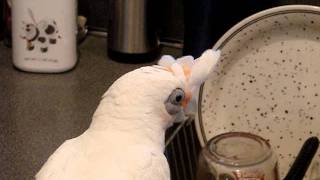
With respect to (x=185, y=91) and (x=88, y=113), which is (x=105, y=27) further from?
(x=185, y=91)

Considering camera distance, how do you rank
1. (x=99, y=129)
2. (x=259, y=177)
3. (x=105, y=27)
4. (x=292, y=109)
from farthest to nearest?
(x=105, y=27) < (x=292, y=109) < (x=259, y=177) < (x=99, y=129)

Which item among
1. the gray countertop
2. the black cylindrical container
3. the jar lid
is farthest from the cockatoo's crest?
the black cylindrical container

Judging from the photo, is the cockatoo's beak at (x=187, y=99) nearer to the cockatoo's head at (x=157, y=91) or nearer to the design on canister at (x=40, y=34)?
the cockatoo's head at (x=157, y=91)

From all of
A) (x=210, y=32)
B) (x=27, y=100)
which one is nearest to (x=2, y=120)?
(x=27, y=100)

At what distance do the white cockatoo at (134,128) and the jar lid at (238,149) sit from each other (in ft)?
0.39

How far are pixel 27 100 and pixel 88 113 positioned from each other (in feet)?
0.36

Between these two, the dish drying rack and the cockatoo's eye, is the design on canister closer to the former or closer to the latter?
the dish drying rack

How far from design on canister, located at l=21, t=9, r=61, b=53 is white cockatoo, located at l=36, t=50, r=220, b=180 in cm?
43

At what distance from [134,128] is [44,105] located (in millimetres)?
413

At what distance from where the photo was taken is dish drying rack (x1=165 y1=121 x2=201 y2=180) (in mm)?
913

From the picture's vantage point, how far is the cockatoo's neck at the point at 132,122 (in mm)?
690

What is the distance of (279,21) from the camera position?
0.95 meters

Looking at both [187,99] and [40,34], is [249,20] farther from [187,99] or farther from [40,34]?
[40,34]

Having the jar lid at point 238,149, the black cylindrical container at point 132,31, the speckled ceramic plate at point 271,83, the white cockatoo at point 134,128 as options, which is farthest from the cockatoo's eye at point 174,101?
the black cylindrical container at point 132,31
